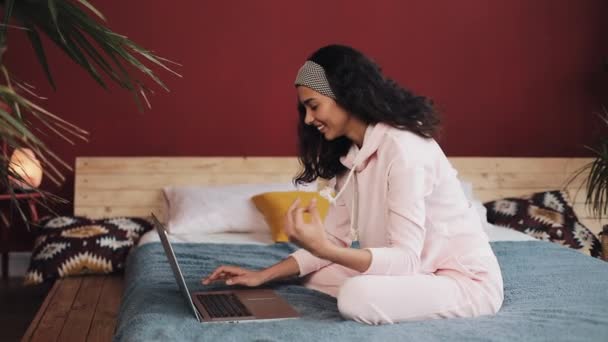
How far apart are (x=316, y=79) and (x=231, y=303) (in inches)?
27.4

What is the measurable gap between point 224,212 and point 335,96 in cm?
171

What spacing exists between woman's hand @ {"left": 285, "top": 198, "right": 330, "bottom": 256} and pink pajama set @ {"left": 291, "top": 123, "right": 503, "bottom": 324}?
15cm

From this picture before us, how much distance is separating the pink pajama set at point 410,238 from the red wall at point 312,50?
2082 millimetres

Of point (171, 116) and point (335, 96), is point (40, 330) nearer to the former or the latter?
point (335, 96)

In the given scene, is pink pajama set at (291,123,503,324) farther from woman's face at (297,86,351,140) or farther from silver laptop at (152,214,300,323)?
silver laptop at (152,214,300,323)

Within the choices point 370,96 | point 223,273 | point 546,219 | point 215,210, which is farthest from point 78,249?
point 546,219

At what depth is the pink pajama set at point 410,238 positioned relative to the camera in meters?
2.05

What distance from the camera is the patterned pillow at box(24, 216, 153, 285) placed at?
11.7 ft

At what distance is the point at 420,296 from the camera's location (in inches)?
81.7

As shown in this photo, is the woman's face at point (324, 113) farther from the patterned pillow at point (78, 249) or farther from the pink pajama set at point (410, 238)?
the patterned pillow at point (78, 249)

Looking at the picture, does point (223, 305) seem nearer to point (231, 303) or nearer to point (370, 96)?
point (231, 303)

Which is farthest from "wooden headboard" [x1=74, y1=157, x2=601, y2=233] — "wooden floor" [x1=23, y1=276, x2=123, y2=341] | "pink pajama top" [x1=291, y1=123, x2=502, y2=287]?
"pink pajama top" [x1=291, y1=123, x2=502, y2=287]

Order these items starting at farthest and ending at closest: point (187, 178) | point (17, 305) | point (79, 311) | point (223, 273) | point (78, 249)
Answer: point (187, 178)
point (17, 305)
point (78, 249)
point (79, 311)
point (223, 273)

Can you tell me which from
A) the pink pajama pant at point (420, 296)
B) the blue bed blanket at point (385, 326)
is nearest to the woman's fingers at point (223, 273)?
the blue bed blanket at point (385, 326)
